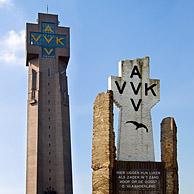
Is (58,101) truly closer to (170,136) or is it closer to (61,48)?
(61,48)

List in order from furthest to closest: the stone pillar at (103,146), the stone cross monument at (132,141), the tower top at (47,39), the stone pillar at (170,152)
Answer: the tower top at (47,39) < the stone pillar at (170,152) < the stone cross monument at (132,141) < the stone pillar at (103,146)

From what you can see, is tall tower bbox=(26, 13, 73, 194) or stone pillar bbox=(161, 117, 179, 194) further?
tall tower bbox=(26, 13, 73, 194)

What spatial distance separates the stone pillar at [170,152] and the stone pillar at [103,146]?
5.00 ft

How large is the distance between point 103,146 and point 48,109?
40381mm

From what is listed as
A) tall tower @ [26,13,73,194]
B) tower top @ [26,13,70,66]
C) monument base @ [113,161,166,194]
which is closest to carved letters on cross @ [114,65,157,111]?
monument base @ [113,161,166,194]

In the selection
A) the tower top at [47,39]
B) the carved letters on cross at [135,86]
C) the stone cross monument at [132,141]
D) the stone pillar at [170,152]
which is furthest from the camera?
the tower top at [47,39]

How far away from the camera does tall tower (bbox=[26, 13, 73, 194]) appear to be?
50.0m

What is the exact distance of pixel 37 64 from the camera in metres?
53.7

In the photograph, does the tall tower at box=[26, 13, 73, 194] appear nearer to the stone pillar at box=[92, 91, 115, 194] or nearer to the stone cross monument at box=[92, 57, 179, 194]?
the stone cross monument at box=[92, 57, 179, 194]

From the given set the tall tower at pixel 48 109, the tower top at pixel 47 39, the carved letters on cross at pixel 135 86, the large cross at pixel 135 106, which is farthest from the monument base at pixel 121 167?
the tower top at pixel 47 39

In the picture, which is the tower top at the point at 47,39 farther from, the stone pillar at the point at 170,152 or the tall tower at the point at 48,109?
the stone pillar at the point at 170,152

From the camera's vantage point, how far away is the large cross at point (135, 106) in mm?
12836

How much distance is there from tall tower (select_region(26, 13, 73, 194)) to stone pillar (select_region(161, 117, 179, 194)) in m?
37.5

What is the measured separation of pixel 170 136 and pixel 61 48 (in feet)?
138
